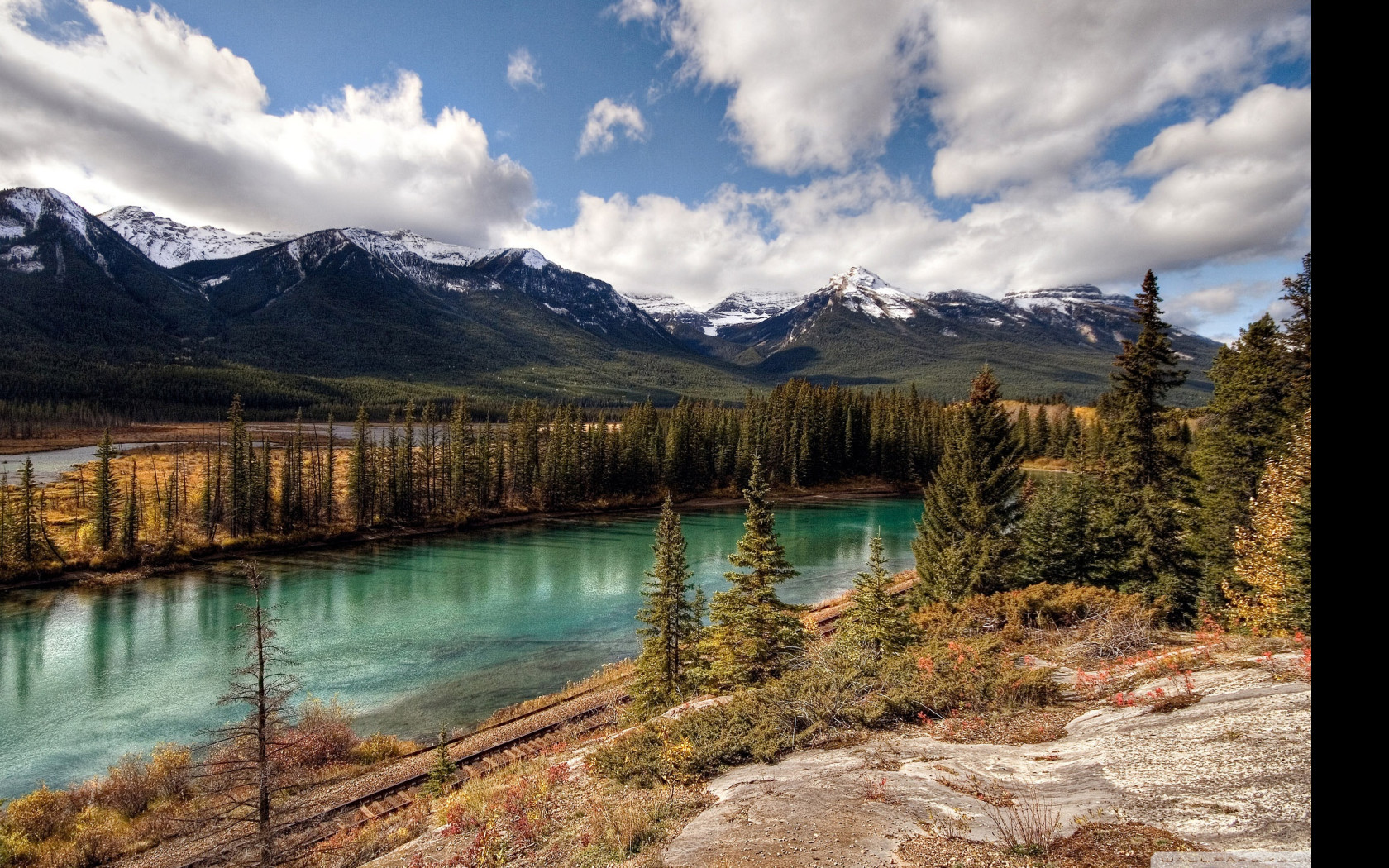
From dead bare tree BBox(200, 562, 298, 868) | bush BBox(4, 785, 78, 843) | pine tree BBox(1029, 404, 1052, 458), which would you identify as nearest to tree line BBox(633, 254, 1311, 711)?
dead bare tree BBox(200, 562, 298, 868)

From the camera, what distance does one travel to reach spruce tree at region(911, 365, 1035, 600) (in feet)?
82.4

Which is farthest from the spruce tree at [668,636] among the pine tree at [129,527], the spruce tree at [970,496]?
the pine tree at [129,527]

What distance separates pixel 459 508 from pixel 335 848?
188 feet

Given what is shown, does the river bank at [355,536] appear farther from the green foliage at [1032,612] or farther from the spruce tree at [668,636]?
the green foliage at [1032,612]

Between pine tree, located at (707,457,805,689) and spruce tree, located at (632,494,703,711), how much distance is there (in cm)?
130

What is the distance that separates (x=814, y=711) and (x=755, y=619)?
9.22m

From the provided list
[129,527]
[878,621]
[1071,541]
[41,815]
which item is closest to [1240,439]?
[1071,541]

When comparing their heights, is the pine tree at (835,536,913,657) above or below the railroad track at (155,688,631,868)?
above

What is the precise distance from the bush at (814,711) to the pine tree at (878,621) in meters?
4.07

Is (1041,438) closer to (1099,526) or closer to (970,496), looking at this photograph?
(1099,526)

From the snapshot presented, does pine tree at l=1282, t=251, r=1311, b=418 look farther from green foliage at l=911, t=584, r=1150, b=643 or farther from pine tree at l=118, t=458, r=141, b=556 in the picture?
pine tree at l=118, t=458, r=141, b=556

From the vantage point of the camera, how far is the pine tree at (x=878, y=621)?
17.6 m

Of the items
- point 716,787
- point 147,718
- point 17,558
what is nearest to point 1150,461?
point 716,787

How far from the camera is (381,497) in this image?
66.0 m
